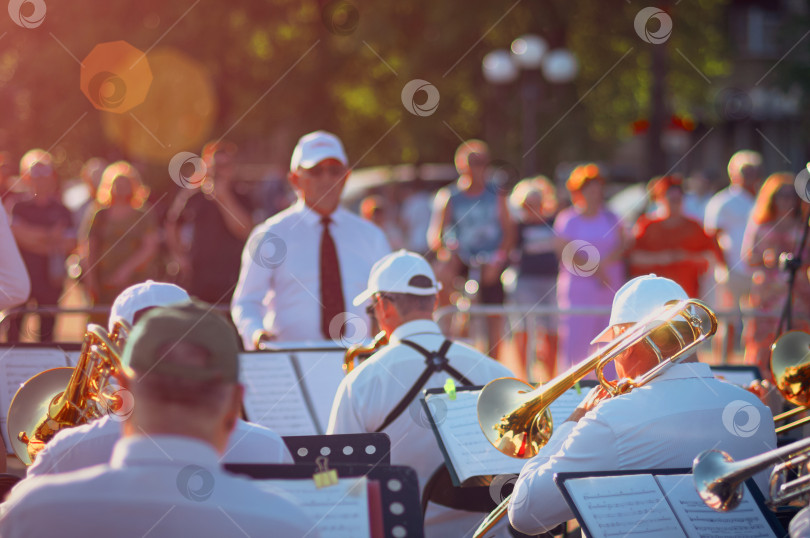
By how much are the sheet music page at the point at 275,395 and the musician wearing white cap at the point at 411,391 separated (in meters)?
0.71

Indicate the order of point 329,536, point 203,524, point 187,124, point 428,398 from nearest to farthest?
point 203,524 < point 329,536 < point 428,398 < point 187,124

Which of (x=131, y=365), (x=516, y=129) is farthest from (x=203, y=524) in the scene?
(x=516, y=129)

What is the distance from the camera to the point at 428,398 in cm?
384

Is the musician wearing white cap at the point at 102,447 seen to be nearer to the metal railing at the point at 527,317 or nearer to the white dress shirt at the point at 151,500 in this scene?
the white dress shirt at the point at 151,500

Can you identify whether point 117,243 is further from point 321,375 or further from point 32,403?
point 32,403

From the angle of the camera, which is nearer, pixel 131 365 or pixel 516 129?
pixel 131 365

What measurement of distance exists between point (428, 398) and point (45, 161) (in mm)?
6323

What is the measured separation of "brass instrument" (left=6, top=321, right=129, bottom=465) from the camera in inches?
129

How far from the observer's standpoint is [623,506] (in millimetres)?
2887

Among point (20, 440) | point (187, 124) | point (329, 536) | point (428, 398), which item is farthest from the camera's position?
point (187, 124)

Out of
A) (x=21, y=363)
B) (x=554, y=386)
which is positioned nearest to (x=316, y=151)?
(x=21, y=363)

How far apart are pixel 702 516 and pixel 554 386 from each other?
0.64 m

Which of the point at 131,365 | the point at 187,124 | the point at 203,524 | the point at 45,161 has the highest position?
the point at 187,124

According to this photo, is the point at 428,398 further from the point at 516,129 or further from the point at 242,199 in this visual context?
→ the point at 516,129
